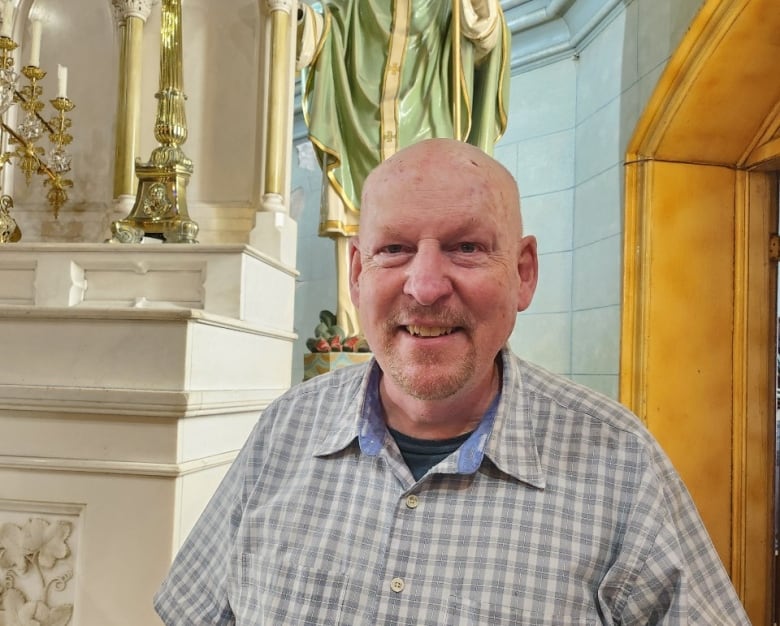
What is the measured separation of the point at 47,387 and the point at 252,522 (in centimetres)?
72

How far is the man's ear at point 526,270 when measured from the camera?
817 millimetres

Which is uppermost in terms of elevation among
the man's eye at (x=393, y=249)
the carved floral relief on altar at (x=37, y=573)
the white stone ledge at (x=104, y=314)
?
the man's eye at (x=393, y=249)

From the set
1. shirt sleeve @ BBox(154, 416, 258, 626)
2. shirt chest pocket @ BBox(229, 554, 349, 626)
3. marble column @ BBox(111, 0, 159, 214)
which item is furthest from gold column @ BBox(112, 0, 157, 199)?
shirt chest pocket @ BBox(229, 554, 349, 626)

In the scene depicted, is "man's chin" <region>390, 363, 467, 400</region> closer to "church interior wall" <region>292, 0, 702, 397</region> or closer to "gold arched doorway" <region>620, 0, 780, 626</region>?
"gold arched doorway" <region>620, 0, 780, 626</region>

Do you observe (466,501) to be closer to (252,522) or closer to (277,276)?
(252,522)

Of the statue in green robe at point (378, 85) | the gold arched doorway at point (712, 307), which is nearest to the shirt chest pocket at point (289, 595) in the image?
the statue in green robe at point (378, 85)

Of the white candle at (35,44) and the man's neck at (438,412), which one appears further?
the white candle at (35,44)

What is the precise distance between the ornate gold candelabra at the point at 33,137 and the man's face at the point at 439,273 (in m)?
1.45

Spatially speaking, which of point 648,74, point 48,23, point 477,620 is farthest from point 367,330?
point 648,74

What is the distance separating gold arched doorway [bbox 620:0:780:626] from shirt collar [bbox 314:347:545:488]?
5.88 ft

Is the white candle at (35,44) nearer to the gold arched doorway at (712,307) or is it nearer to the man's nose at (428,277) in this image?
the man's nose at (428,277)

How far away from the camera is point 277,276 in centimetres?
188

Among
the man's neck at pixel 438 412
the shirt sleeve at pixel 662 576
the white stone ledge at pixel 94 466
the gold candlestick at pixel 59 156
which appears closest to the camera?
the shirt sleeve at pixel 662 576

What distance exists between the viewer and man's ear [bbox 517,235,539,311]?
32.2 inches
